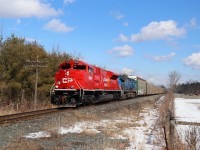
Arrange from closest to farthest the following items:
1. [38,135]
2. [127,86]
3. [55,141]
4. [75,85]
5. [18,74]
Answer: [55,141]
[38,135]
[75,85]
[18,74]
[127,86]

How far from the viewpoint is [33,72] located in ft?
101

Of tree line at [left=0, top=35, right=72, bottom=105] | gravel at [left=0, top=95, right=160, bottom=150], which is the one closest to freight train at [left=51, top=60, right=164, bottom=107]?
tree line at [left=0, top=35, right=72, bottom=105]

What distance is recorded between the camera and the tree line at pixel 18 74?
27.9m

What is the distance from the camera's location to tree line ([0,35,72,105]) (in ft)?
91.6

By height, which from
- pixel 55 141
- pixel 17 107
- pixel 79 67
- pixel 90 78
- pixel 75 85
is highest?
pixel 79 67

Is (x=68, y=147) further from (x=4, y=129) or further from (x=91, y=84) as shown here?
(x=91, y=84)

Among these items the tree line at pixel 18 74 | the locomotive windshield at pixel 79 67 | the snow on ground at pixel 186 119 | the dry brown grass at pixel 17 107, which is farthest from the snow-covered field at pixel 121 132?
the tree line at pixel 18 74

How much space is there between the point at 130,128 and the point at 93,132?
84.2 inches

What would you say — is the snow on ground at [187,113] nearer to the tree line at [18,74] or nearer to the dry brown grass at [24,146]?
the dry brown grass at [24,146]

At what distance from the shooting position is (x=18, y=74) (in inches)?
1139

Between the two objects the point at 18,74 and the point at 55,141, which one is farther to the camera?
the point at 18,74

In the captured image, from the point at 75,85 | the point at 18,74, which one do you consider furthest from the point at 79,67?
the point at 18,74

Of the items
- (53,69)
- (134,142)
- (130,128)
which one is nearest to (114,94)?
(53,69)

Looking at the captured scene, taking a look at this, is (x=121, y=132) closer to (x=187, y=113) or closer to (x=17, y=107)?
(x=187, y=113)
